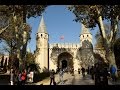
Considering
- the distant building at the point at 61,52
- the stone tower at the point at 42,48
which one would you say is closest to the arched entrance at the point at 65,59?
the distant building at the point at 61,52

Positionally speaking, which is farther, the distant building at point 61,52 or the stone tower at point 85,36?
the stone tower at point 85,36

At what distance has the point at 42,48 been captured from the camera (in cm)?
7712

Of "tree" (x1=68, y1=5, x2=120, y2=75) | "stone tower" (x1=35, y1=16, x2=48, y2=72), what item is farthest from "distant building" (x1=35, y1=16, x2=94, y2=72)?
"tree" (x1=68, y1=5, x2=120, y2=75)

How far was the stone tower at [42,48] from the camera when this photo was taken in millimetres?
75200

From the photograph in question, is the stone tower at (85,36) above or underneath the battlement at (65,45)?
above

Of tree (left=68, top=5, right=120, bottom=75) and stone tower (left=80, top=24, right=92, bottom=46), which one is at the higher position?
stone tower (left=80, top=24, right=92, bottom=46)

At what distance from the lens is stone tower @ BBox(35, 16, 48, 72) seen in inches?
2961

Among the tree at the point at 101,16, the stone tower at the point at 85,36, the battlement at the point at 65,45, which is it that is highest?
the stone tower at the point at 85,36

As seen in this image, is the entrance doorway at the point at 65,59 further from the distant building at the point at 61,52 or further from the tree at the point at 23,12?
the tree at the point at 23,12

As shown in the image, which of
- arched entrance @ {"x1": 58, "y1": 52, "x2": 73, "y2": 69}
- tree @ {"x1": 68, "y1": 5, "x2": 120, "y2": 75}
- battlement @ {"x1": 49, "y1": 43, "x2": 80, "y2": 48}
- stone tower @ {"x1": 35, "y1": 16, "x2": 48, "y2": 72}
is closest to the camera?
tree @ {"x1": 68, "y1": 5, "x2": 120, "y2": 75}

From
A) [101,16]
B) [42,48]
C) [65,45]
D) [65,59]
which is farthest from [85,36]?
[101,16]

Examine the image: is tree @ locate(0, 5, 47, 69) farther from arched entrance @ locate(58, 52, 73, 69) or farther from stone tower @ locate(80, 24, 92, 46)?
stone tower @ locate(80, 24, 92, 46)

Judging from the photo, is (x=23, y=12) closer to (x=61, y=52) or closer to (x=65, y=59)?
(x=61, y=52)
